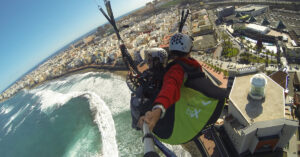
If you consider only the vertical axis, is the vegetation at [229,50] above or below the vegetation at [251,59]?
above

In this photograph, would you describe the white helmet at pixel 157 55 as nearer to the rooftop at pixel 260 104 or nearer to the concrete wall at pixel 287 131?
the rooftop at pixel 260 104

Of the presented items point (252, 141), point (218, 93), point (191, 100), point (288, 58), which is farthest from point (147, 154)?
point (288, 58)

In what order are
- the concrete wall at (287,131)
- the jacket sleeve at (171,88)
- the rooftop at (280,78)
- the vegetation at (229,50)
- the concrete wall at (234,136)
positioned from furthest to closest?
the vegetation at (229,50)
the rooftop at (280,78)
the concrete wall at (234,136)
the concrete wall at (287,131)
the jacket sleeve at (171,88)

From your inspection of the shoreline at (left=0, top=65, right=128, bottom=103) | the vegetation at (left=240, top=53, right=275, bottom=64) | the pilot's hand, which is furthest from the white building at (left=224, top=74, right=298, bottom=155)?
the shoreline at (left=0, top=65, right=128, bottom=103)

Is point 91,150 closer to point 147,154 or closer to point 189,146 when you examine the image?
point 189,146

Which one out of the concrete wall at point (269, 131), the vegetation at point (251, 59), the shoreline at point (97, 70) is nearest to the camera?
the concrete wall at point (269, 131)

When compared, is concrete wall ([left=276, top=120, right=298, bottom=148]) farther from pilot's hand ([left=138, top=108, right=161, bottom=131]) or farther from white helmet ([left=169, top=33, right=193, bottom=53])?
pilot's hand ([left=138, top=108, right=161, bottom=131])

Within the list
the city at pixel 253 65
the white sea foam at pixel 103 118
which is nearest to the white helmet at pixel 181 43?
the city at pixel 253 65

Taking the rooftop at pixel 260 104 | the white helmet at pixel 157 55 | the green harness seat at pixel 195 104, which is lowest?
the rooftop at pixel 260 104
